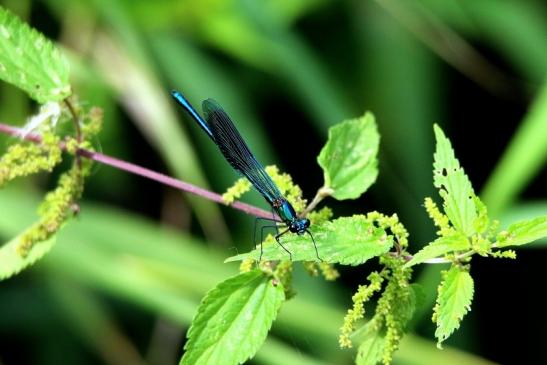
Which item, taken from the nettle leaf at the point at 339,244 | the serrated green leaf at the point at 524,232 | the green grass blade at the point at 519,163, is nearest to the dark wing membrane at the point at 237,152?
the nettle leaf at the point at 339,244

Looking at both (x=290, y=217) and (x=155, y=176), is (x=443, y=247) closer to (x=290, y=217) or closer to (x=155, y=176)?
(x=290, y=217)

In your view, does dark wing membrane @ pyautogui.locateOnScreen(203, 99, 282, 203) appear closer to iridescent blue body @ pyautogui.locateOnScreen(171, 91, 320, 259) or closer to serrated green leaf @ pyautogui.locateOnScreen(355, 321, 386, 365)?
iridescent blue body @ pyautogui.locateOnScreen(171, 91, 320, 259)

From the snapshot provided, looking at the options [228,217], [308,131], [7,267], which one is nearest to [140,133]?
[228,217]

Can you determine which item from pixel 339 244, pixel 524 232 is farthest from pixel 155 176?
pixel 524 232

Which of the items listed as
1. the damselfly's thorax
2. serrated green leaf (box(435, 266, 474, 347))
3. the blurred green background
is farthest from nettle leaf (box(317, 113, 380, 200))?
the blurred green background

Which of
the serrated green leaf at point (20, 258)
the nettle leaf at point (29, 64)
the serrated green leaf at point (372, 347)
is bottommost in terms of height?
the serrated green leaf at point (20, 258)

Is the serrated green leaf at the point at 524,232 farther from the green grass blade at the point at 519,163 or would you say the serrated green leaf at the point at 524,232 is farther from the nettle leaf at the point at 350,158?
the green grass blade at the point at 519,163

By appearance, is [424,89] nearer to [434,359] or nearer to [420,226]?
[420,226]
